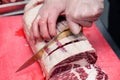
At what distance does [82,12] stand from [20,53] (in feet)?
1.19

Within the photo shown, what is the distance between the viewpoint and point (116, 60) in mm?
1280

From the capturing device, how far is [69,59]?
1116 mm

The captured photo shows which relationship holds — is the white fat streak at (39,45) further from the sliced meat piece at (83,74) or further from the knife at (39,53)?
the sliced meat piece at (83,74)

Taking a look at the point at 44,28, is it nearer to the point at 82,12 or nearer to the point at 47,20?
the point at 47,20

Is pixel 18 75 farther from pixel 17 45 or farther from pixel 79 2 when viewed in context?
pixel 79 2

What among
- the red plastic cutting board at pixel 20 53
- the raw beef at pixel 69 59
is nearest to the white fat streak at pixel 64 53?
the raw beef at pixel 69 59

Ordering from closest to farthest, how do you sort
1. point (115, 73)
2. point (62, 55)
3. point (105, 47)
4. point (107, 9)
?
1. point (62, 55)
2. point (115, 73)
3. point (105, 47)
4. point (107, 9)

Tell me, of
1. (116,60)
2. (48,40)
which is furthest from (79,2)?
(116,60)

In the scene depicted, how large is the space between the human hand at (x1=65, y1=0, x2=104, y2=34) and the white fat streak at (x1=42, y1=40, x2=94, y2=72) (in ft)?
0.19

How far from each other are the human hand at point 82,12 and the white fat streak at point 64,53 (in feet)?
0.19

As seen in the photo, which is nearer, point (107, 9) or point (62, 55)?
point (62, 55)

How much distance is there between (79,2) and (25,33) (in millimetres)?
324

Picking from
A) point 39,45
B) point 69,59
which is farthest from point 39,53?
point 69,59

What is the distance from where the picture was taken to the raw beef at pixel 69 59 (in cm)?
110
